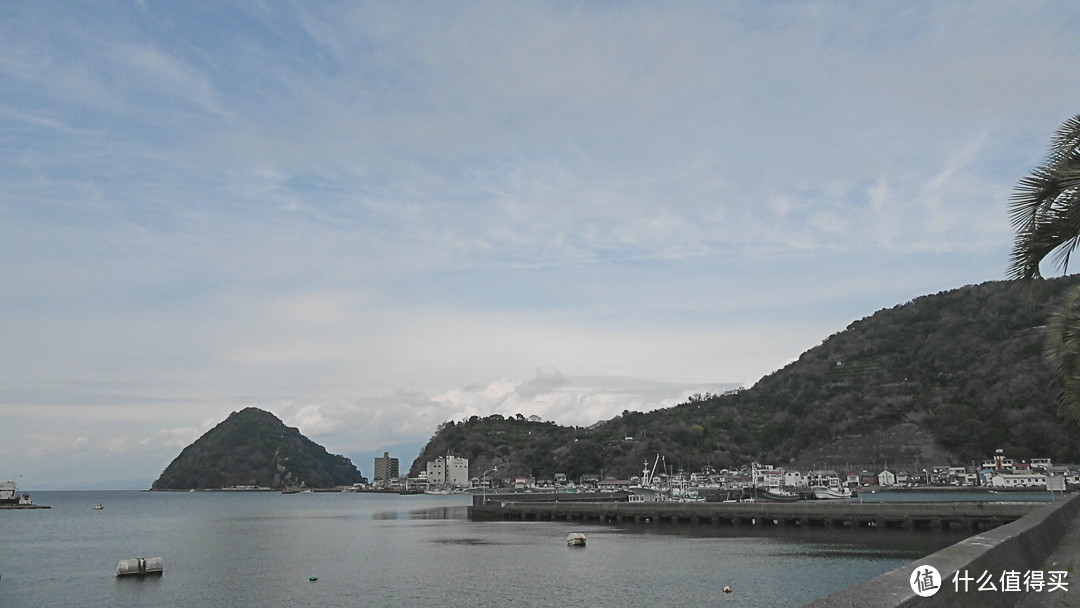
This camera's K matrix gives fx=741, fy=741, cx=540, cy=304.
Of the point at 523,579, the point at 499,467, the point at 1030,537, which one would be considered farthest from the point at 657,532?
the point at 499,467

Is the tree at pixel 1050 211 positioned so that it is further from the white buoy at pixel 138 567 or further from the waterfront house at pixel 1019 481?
the waterfront house at pixel 1019 481

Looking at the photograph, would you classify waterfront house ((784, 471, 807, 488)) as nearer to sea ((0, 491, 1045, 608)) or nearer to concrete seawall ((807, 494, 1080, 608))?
sea ((0, 491, 1045, 608))

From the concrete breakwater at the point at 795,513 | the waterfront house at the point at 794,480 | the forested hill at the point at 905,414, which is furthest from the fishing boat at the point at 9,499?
the waterfront house at the point at 794,480

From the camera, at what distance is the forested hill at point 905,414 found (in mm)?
151500

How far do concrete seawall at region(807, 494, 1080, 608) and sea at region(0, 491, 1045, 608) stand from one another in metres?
15.1

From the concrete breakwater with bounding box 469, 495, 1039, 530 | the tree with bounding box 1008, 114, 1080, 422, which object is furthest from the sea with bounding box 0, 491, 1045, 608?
the tree with bounding box 1008, 114, 1080, 422

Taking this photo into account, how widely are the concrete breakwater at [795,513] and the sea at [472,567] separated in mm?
1501

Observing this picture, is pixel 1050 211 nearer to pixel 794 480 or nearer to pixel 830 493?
pixel 830 493

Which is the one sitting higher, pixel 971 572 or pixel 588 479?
pixel 971 572

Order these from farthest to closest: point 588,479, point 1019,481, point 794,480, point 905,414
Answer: point 588,479
point 905,414
point 1019,481
point 794,480

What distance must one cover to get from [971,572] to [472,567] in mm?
32723

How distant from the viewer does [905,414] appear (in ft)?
533

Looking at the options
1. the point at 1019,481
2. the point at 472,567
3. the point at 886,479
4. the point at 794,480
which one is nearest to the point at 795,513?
the point at 472,567

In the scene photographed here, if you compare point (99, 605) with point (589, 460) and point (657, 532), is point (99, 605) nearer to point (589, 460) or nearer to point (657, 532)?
point (657, 532)
